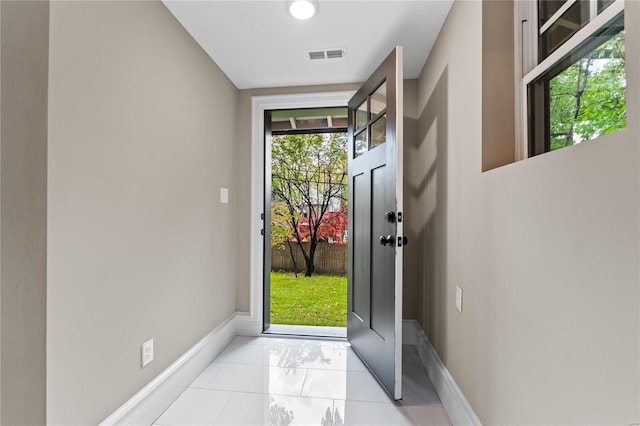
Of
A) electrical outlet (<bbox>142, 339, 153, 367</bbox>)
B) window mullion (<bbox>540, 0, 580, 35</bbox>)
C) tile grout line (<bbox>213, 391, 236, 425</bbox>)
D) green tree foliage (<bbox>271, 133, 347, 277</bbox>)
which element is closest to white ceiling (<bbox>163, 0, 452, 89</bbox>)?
window mullion (<bbox>540, 0, 580, 35</bbox>)

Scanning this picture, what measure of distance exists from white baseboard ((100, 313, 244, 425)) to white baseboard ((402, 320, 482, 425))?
151cm

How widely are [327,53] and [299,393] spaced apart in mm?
2236

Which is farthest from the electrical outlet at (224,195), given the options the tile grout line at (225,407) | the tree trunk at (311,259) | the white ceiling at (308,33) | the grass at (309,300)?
A: the tree trunk at (311,259)

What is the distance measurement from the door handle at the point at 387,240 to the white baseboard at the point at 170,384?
4.59 ft

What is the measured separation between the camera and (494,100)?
3.96 ft

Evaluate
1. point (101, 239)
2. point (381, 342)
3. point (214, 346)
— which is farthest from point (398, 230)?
point (214, 346)

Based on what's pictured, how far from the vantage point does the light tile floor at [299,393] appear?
4.91 feet

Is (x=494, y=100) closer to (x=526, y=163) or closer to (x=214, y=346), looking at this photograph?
(x=526, y=163)

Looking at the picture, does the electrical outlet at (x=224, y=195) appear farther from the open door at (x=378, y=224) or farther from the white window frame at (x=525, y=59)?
the white window frame at (x=525, y=59)

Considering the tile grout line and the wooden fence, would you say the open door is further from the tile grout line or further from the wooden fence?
the wooden fence

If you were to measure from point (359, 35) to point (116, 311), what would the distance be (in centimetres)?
203

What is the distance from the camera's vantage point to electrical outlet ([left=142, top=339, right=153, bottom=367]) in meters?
1.43

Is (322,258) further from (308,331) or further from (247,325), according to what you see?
(247,325)

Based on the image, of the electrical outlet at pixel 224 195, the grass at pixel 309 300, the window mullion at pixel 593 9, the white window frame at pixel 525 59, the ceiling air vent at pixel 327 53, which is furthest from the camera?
the grass at pixel 309 300
